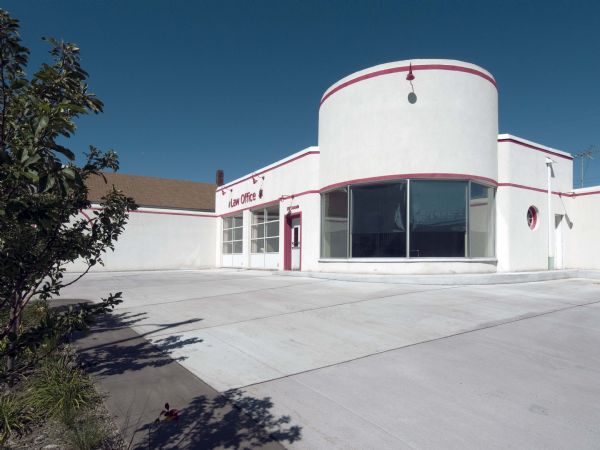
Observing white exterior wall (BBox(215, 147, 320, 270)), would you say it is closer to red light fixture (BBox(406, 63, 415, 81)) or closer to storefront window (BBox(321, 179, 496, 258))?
storefront window (BBox(321, 179, 496, 258))

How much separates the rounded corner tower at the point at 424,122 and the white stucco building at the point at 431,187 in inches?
1.4

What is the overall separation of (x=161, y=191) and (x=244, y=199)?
9306 millimetres

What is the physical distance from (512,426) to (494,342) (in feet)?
8.48

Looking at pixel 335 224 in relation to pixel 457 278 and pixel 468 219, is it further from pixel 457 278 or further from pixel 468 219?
pixel 457 278

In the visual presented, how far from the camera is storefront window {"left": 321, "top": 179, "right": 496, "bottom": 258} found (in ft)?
43.9

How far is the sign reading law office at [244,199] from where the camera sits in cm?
2193

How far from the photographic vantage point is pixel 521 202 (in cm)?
1519

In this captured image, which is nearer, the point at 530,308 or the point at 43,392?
the point at 43,392

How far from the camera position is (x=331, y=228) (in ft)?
52.4

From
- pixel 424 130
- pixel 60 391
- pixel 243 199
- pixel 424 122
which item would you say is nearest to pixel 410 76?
pixel 424 122

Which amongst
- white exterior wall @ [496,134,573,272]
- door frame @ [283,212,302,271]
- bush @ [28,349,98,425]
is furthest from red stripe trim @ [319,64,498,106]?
bush @ [28,349,98,425]

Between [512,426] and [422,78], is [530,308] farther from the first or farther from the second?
[422,78]

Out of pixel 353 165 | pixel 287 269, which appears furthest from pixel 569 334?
pixel 287 269

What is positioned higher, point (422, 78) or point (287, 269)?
point (422, 78)
